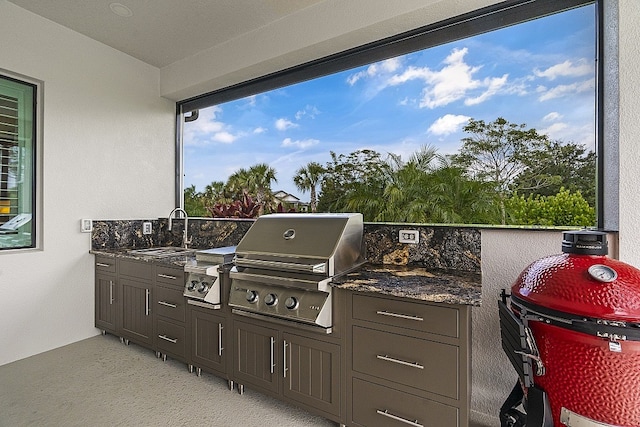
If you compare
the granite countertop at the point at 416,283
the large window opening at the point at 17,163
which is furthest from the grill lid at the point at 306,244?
the large window opening at the point at 17,163

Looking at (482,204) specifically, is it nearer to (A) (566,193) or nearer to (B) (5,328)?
(A) (566,193)

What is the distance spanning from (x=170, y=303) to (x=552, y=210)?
2.64 metres

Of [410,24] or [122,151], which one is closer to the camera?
[410,24]

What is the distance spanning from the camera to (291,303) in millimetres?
1824

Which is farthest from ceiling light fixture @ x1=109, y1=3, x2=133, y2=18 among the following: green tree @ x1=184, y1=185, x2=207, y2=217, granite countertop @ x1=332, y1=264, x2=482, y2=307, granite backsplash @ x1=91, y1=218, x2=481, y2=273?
granite countertop @ x1=332, y1=264, x2=482, y2=307

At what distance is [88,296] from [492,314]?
3.37 m

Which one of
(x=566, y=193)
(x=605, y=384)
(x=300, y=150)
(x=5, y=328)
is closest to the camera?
(x=605, y=384)

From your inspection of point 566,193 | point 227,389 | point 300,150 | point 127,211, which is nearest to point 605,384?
point 566,193

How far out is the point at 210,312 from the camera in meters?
2.27

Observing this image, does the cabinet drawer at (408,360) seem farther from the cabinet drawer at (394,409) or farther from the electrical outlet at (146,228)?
the electrical outlet at (146,228)

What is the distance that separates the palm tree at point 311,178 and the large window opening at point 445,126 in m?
0.01

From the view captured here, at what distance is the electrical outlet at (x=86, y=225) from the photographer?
2969mm

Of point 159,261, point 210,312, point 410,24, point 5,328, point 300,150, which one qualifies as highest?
point 410,24

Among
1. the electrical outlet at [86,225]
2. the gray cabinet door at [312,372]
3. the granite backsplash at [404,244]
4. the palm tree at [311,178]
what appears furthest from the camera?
the electrical outlet at [86,225]
